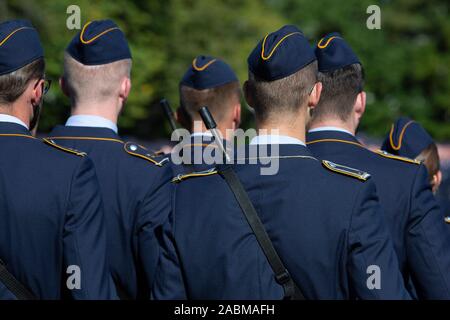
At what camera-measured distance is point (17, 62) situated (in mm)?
3082

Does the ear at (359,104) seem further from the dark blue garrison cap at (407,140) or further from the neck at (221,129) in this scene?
the neck at (221,129)

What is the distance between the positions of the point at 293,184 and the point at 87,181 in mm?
772

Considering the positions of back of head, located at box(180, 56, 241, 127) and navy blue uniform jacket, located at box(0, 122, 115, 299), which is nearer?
navy blue uniform jacket, located at box(0, 122, 115, 299)

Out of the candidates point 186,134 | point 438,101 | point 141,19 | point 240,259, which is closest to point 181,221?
point 240,259

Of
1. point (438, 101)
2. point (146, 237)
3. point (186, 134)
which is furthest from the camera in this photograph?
point (438, 101)

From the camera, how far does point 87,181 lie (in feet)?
9.61

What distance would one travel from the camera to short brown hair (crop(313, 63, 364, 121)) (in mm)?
3518

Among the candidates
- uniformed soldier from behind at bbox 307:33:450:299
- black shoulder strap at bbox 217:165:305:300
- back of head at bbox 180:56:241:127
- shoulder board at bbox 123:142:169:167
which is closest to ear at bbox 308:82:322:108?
black shoulder strap at bbox 217:165:305:300

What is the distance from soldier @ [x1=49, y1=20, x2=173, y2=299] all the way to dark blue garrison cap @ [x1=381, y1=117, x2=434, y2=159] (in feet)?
4.30

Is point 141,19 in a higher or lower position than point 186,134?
higher

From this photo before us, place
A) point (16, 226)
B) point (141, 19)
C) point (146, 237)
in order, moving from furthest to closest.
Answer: point (141, 19) → point (146, 237) → point (16, 226)

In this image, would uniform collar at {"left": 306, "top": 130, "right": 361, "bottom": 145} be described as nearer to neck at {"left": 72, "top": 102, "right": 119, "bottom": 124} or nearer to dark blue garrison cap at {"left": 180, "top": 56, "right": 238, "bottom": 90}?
neck at {"left": 72, "top": 102, "right": 119, "bottom": 124}
